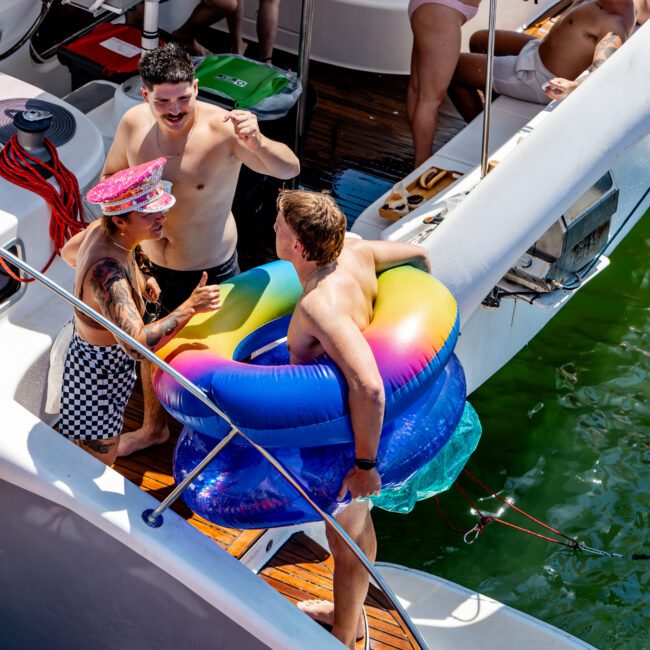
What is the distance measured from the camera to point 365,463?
222 cm

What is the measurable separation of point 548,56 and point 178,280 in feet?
7.50

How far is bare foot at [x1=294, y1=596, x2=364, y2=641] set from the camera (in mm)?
2820

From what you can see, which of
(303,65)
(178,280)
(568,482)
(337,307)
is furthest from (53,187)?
(568,482)

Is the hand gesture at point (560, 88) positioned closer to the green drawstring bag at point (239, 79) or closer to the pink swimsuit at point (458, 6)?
the pink swimsuit at point (458, 6)

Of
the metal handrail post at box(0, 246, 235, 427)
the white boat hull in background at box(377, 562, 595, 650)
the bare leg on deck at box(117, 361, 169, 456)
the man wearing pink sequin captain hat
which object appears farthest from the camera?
the white boat hull in background at box(377, 562, 595, 650)

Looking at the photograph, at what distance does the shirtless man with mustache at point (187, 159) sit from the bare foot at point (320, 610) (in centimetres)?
74

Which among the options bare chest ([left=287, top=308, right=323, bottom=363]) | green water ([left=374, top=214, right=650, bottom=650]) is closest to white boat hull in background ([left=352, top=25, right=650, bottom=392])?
bare chest ([left=287, top=308, right=323, bottom=363])

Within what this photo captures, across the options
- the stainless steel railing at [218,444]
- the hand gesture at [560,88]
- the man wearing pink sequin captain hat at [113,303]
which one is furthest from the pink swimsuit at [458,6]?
the stainless steel railing at [218,444]

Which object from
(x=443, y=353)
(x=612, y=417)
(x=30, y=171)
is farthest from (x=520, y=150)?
(x=612, y=417)

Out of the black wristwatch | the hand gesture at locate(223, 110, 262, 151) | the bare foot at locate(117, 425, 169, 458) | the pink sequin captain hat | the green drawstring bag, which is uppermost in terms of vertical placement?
the hand gesture at locate(223, 110, 262, 151)

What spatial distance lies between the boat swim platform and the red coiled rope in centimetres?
64

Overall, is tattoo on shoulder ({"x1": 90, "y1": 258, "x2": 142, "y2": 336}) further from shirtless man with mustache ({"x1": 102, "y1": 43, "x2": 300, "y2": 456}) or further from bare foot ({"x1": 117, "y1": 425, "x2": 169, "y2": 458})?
bare foot ({"x1": 117, "y1": 425, "x2": 169, "y2": 458})

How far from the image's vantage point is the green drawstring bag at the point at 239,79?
3.63 meters

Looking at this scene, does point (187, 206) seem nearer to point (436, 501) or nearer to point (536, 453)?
point (436, 501)
